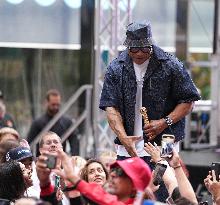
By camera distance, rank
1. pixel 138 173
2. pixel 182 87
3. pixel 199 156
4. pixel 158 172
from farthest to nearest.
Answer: pixel 199 156, pixel 182 87, pixel 158 172, pixel 138 173

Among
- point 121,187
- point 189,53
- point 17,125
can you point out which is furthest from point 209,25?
point 121,187

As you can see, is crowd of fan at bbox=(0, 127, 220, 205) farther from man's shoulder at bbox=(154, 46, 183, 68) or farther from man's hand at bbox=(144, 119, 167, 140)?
man's shoulder at bbox=(154, 46, 183, 68)

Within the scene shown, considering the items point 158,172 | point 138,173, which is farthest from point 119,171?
point 158,172

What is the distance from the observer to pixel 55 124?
14.1 m

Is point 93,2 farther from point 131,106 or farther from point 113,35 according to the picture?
point 131,106

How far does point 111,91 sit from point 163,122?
19.0 inches

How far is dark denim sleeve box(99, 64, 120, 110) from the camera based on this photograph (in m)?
7.78

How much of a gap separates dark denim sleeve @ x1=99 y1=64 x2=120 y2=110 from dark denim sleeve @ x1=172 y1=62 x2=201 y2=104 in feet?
1.43

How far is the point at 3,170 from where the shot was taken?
7191mm

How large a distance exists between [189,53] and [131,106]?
750 centimetres

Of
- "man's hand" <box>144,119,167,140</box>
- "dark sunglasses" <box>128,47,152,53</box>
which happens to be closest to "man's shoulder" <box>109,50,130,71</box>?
"dark sunglasses" <box>128,47,152,53</box>

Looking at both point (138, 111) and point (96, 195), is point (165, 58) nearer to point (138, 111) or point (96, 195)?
point (138, 111)

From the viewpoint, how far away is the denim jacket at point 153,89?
7680 millimetres

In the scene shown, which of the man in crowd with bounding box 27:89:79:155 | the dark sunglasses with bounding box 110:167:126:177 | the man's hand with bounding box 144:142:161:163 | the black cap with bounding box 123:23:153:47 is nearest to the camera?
the dark sunglasses with bounding box 110:167:126:177
